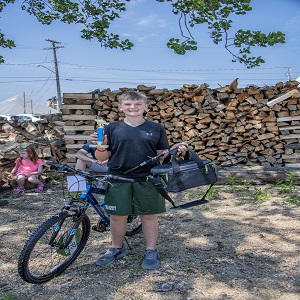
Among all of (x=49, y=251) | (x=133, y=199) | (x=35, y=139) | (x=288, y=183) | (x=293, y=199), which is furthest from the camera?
(x=35, y=139)

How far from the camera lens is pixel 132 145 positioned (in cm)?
313

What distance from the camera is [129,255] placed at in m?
3.61

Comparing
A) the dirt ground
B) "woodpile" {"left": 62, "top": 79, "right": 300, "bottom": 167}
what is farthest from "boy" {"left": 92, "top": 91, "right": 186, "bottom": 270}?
"woodpile" {"left": 62, "top": 79, "right": 300, "bottom": 167}

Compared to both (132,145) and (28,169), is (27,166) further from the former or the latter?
(132,145)

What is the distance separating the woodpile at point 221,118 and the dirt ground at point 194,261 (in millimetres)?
3033

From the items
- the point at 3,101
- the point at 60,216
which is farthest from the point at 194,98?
the point at 3,101

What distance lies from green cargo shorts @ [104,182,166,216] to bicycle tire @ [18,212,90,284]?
0.31 meters

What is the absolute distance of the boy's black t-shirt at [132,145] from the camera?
3.13 meters

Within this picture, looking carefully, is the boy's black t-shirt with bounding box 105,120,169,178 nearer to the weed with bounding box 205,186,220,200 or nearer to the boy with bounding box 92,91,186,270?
the boy with bounding box 92,91,186,270

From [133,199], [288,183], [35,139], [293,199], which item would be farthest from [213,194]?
[35,139]

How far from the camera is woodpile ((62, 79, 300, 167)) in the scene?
8.11 m

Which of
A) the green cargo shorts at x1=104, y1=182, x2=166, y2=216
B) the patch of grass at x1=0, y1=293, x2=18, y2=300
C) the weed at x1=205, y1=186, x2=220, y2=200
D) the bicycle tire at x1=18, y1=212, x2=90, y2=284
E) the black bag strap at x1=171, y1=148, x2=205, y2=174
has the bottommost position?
the weed at x1=205, y1=186, x2=220, y2=200

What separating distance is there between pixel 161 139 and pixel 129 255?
1.25 m

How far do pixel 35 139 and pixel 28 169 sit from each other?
203 centimetres
